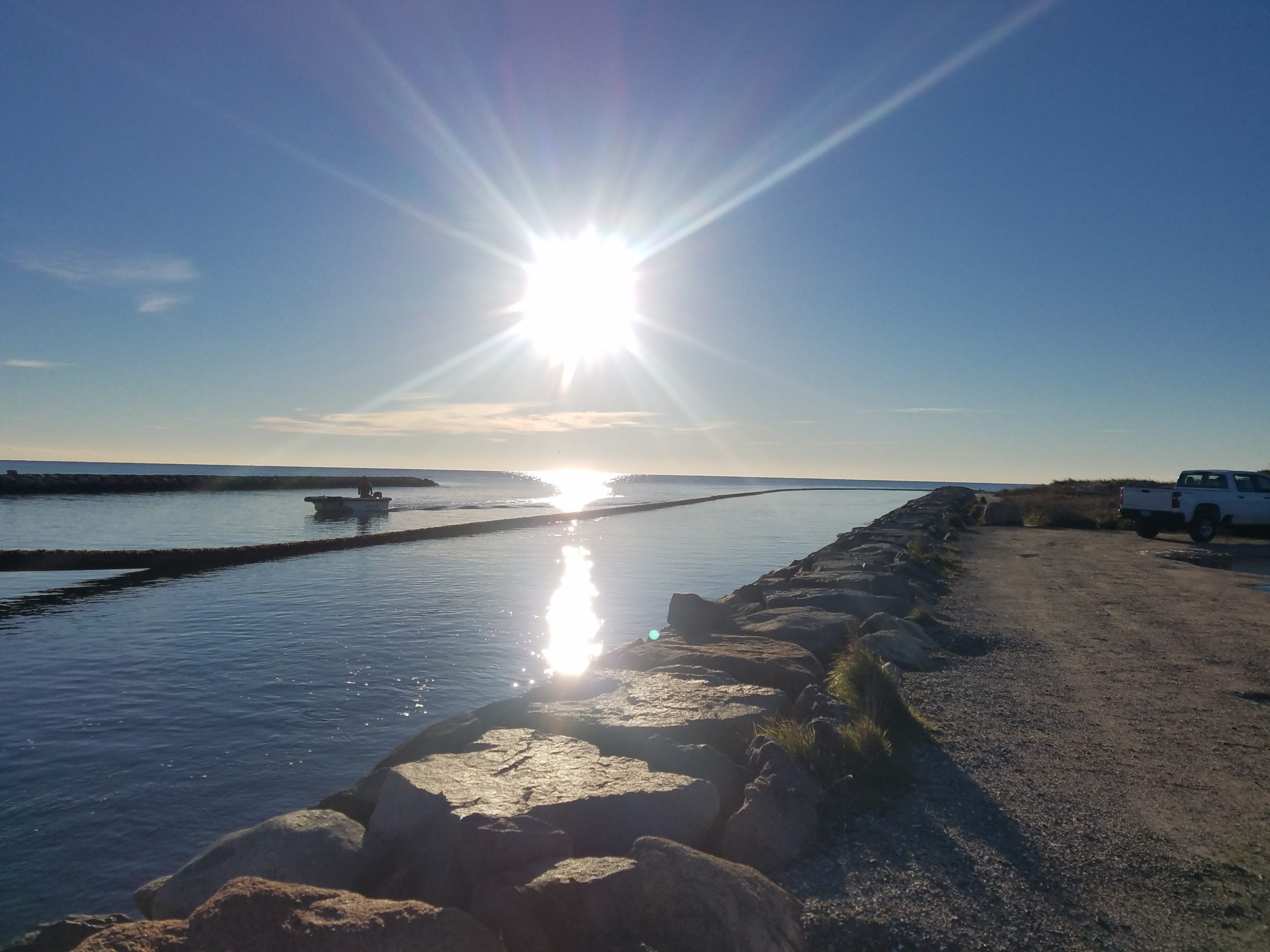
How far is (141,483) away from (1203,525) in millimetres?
78357

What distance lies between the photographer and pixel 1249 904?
11.8ft

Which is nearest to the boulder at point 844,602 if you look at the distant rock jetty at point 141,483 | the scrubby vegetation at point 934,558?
the scrubby vegetation at point 934,558

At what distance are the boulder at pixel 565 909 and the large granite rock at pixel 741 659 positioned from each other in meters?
3.58

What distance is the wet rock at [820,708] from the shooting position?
18.1 feet

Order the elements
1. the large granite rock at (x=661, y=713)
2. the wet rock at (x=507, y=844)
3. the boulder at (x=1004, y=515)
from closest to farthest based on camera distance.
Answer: the wet rock at (x=507, y=844), the large granite rock at (x=661, y=713), the boulder at (x=1004, y=515)

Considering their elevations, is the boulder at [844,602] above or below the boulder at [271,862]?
above

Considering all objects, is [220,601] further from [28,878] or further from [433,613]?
[28,878]

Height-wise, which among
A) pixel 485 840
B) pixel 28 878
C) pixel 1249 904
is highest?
pixel 485 840

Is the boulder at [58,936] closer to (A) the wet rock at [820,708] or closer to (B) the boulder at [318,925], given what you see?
(B) the boulder at [318,925]

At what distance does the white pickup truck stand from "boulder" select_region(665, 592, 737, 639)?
20.3 m

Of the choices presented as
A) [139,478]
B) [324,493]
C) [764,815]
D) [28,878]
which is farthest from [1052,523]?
[139,478]

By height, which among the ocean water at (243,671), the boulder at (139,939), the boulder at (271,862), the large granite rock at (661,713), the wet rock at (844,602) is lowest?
the ocean water at (243,671)

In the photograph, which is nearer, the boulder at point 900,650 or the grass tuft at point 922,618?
the boulder at point 900,650

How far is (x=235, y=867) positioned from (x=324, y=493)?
81291 mm
